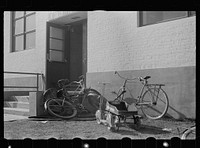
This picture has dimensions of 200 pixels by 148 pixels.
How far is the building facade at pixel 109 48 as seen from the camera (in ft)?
19.3

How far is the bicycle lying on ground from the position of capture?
688 centimetres

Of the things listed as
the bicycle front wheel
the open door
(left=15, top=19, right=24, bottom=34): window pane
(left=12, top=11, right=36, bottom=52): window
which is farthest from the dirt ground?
(left=15, top=19, right=24, bottom=34): window pane

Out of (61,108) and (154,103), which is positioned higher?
(154,103)

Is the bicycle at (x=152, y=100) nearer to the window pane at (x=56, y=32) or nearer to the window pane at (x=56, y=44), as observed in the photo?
the window pane at (x=56, y=44)

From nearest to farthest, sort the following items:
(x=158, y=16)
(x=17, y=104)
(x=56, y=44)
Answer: (x=158, y=16)
(x=17, y=104)
(x=56, y=44)

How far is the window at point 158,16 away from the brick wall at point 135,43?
16cm

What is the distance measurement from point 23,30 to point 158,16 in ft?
19.7

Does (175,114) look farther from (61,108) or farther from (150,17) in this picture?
(61,108)

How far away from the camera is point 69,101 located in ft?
23.4

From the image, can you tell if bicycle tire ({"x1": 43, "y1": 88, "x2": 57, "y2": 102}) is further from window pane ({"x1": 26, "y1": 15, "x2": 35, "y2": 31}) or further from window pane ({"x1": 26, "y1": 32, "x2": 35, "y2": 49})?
window pane ({"x1": 26, "y1": 15, "x2": 35, "y2": 31})

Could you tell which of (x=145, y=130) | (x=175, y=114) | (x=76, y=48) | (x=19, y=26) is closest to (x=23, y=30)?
(x=19, y=26)

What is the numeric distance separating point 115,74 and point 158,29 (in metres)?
1.66
